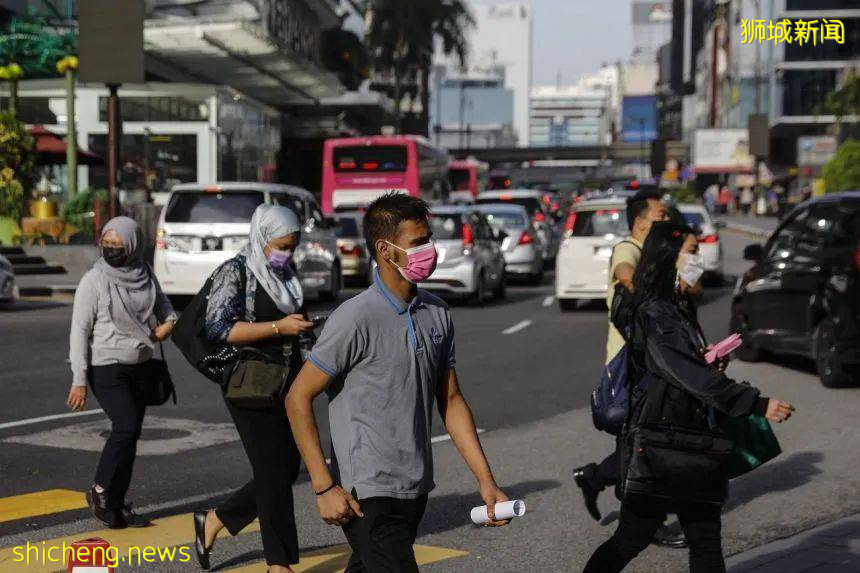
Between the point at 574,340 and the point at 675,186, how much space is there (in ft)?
318

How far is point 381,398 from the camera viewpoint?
178 inches

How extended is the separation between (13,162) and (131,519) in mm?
25786

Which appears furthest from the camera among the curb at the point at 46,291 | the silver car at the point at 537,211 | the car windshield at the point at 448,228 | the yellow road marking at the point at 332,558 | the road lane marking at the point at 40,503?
the silver car at the point at 537,211

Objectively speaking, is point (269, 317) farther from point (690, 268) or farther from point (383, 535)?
point (383, 535)

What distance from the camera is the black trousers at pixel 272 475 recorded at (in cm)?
610

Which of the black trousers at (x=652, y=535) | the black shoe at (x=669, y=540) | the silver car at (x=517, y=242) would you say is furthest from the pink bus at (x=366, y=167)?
the black trousers at (x=652, y=535)

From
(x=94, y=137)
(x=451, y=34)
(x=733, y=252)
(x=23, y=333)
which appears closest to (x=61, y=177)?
(x=94, y=137)

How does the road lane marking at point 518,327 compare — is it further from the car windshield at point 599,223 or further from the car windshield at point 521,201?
the car windshield at point 521,201

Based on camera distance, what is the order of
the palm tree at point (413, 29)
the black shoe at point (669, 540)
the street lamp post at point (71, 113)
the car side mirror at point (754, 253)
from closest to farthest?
the black shoe at point (669, 540) < the car side mirror at point (754, 253) < the street lamp post at point (71, 113) < the palm tree at point (413, 29)

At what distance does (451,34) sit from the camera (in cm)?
8388

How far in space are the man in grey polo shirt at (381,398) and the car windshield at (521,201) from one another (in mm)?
32611

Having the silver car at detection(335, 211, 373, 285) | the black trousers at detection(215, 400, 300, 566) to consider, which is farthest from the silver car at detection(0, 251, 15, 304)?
the black trousers at detection(215, 400, 300, 566)

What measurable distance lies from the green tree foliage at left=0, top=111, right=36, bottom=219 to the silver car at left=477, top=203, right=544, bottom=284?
9.65 metres

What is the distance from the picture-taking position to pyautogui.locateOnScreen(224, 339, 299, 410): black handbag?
19.7 ft
